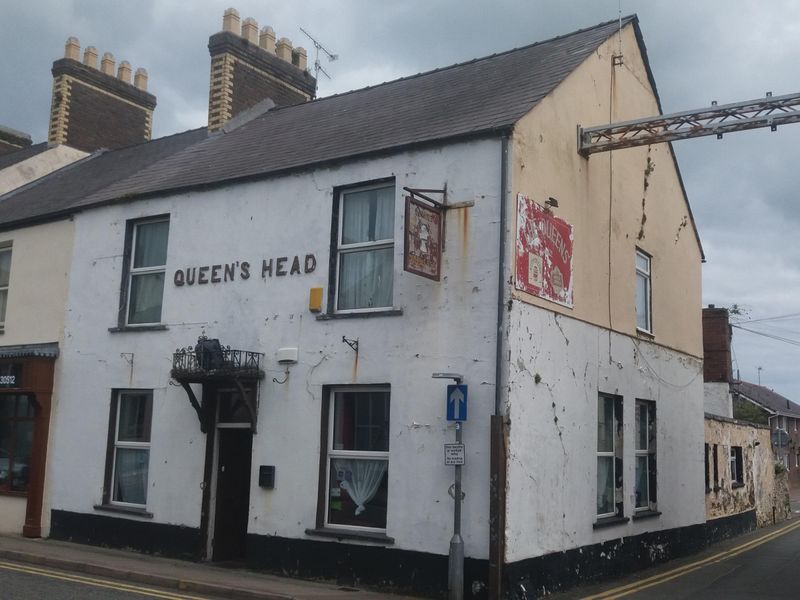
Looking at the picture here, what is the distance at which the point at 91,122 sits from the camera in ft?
85.5

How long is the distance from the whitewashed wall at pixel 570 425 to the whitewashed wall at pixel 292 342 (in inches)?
21.7

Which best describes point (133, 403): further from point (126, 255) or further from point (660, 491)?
point (660, 491)

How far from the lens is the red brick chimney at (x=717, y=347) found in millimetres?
25266

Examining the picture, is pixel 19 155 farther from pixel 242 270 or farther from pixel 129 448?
pixel 242 270

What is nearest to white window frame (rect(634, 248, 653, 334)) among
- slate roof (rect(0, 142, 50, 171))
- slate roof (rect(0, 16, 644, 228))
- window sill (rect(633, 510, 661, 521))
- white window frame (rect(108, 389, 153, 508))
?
window sill (rect(633, 510, 661, 521))

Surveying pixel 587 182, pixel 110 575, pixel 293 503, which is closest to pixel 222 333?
pixel 293 503

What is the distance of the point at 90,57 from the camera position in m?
25.8

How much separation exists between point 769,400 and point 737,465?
42121mm

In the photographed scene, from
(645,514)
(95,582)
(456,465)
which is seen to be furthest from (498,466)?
(95,582)

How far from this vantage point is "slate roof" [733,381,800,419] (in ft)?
184

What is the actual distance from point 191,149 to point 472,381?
9.22m

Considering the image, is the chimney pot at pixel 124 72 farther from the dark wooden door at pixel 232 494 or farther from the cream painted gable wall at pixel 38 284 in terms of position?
the dark wooden door at pixel 232 494

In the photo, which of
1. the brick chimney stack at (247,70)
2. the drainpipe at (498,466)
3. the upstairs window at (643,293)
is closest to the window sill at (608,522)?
the drainpipe at (498,466)

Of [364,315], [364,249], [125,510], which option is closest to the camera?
[364,315]
